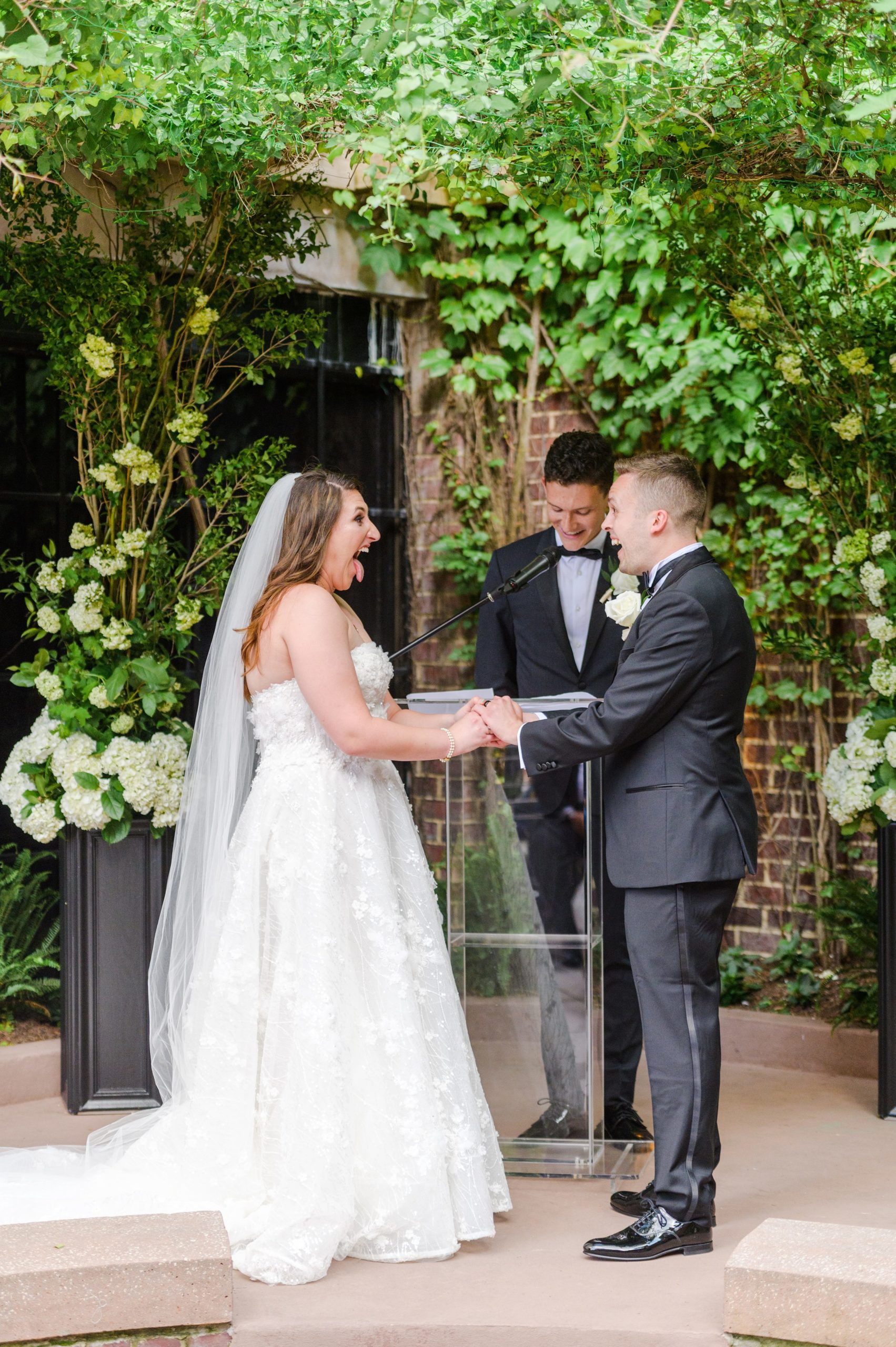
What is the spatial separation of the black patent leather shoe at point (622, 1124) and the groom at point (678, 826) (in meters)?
0.68

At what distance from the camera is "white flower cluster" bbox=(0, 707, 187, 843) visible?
4375 mm

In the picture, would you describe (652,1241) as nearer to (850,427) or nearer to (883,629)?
(883,629)

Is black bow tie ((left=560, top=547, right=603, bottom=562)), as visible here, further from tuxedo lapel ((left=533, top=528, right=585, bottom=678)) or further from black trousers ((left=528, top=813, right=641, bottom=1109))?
black trousers ((left=528, top=813, right=641, bottom=1109))

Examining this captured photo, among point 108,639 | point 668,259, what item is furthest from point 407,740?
point 668,259

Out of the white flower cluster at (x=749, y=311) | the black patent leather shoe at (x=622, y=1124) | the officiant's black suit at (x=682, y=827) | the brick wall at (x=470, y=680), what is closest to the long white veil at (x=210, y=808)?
the officiant's black suit at (x=682, y=827)

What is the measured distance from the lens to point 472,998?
3.88m

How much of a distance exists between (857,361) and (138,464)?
7.40 feet

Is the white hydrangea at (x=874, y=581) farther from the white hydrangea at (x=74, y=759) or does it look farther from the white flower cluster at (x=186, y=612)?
the white hydrangea at (x=74, y=759)

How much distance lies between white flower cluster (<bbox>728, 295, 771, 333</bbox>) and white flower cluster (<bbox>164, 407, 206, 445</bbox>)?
5.78ft

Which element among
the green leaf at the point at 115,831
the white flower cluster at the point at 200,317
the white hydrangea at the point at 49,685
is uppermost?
the white flower cluster at the point at 200,317

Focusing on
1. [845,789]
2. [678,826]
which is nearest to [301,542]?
[678,826]

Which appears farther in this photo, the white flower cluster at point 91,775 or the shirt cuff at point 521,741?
the white flower cluster at point 91,775

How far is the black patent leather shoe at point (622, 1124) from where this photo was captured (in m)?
4.02

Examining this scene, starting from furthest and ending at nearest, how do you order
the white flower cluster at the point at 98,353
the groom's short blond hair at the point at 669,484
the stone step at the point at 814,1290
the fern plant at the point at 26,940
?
the fern plant at the point at 26,940
the white flower cluster at the point at 98,353
the groom's short blond hair at the point at 669,484
the stone step at the point at 814,1290
